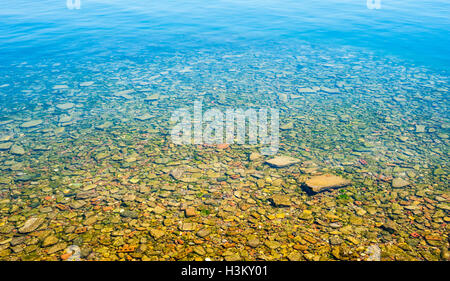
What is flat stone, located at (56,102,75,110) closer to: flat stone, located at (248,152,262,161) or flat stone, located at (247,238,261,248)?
flat stone, located at (248,152,262,161)

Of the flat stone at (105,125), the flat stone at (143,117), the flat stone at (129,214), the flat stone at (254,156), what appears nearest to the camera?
the flat stone at (129,214)

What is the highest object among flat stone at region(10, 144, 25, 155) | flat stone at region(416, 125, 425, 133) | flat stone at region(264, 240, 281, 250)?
flat stone at region(416, 125, 425, 133)

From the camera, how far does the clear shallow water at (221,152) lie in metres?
5.49

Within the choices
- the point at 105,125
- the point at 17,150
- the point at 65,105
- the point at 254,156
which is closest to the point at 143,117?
the point at 105,125

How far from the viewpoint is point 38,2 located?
3653 cm

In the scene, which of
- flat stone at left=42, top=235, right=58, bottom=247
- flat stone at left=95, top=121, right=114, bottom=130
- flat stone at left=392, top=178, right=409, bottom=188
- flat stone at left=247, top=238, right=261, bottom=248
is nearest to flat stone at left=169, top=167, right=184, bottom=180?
flat stone at left=247, top=238, right=261, bottom=248

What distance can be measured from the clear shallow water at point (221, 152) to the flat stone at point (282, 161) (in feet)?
0.51

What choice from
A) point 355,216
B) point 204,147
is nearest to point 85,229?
point 204,147

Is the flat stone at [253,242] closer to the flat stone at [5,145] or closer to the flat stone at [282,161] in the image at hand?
the flat stone at [282,161]

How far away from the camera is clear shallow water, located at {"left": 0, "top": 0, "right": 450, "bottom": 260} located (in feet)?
18.0

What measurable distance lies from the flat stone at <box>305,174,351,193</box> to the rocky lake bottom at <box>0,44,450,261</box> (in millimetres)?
38

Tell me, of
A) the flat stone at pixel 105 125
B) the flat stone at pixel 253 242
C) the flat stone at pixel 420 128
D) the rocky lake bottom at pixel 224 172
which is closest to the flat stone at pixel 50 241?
the rocky lake bottom at pixel 224 172
